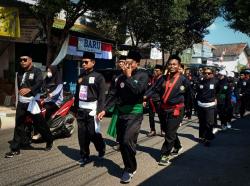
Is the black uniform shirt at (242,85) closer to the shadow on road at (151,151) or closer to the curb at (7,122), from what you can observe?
the shadow on road at (151,151)

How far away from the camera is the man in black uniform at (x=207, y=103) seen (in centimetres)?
1021

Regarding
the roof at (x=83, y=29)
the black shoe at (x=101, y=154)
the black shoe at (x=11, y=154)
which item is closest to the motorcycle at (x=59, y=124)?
the black shoe at (x=11, y=154)

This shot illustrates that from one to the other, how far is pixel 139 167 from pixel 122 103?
137 centimetres

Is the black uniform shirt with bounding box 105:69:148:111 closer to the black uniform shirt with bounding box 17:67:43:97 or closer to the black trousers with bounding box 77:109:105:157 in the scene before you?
the black trousers with bounding box 77:109:105:157

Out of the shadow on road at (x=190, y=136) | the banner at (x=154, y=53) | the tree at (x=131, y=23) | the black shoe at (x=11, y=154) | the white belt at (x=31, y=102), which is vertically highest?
the tree at (x=131, y=23)

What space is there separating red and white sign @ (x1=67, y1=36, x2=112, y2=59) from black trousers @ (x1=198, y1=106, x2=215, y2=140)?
9.73m

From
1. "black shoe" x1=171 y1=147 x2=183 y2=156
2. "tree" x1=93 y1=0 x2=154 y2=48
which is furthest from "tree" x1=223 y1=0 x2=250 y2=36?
"black shoe" x1=171 y1=147 x2=183 y2=156

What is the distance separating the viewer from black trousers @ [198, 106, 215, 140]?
33.3 feet

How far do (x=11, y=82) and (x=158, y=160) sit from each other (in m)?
11.2

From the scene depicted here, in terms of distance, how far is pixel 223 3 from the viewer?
103ft

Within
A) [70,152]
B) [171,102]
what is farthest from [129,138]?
[70,152]

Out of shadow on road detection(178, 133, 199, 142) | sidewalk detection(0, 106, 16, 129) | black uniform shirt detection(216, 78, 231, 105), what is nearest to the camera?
shadow on road detection(178, 133, 199, 142)

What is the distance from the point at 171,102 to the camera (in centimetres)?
802

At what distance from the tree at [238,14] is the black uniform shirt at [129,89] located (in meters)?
18.5
